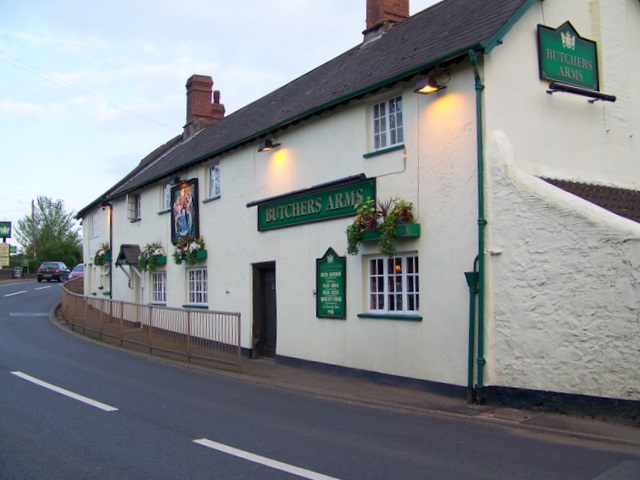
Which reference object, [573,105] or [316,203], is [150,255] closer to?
[316,203]

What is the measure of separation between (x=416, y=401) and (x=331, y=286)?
369 centimetres

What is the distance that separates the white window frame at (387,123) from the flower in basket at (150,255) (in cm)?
1146

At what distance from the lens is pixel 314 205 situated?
13.7 meters

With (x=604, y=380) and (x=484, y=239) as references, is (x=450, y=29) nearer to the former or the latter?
(x=484, y=239)

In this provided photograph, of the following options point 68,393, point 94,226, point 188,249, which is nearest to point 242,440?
point 68,393

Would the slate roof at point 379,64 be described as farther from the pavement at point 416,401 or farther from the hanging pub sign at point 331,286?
the pavement at point 416,401

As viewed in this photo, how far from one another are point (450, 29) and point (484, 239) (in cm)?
470


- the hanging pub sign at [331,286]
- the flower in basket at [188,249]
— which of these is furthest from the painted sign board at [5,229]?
the hanging pub sign at [331,286]

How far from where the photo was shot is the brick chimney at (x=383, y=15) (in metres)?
16.7

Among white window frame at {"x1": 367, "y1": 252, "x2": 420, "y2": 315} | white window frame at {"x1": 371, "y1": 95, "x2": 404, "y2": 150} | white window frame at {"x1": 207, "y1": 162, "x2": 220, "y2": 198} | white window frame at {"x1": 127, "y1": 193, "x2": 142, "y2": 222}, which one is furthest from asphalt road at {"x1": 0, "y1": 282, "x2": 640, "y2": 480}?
white window frame at {"x1": 127, "y1": 193, "x2": 142, "y2": 222}

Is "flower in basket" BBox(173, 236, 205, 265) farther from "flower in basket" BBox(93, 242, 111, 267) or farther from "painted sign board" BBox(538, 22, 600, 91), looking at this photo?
"painted sign board" BBox(538, 22, 600, 91)

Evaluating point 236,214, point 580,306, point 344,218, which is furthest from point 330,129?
point 580,306

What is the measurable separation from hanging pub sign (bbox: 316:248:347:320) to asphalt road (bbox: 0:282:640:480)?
2373mm

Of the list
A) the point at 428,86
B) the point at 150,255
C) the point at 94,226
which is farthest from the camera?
the point at 94,226
